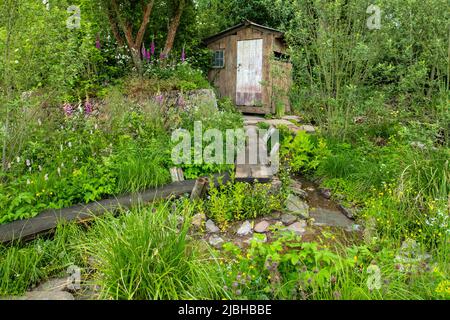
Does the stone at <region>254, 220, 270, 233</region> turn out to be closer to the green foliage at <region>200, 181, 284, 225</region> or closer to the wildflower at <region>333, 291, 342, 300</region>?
the green foliage at <region>200, 181, 284, 225</region>

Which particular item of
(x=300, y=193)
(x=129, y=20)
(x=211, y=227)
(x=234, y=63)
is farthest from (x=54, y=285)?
(x=234, y=63)

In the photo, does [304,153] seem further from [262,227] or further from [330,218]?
[262,227]

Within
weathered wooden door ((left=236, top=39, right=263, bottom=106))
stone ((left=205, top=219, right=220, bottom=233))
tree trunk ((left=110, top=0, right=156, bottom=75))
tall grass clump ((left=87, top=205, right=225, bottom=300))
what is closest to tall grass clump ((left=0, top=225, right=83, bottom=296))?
tall grass clump ((left=87, top=205, right=225, bottom=300))

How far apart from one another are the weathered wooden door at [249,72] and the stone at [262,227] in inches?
262

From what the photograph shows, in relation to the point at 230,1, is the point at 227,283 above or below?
below

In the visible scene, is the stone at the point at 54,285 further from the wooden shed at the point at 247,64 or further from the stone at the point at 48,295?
the wooden shed at the point at 247,64

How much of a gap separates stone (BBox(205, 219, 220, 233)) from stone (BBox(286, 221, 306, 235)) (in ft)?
2.90

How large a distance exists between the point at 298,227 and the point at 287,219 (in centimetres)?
23

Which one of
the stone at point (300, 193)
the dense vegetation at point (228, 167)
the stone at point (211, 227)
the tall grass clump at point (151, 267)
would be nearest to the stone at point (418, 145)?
the dense vegetation at point (228, 167)

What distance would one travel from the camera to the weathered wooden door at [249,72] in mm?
10336

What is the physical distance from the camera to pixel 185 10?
10.2 m
